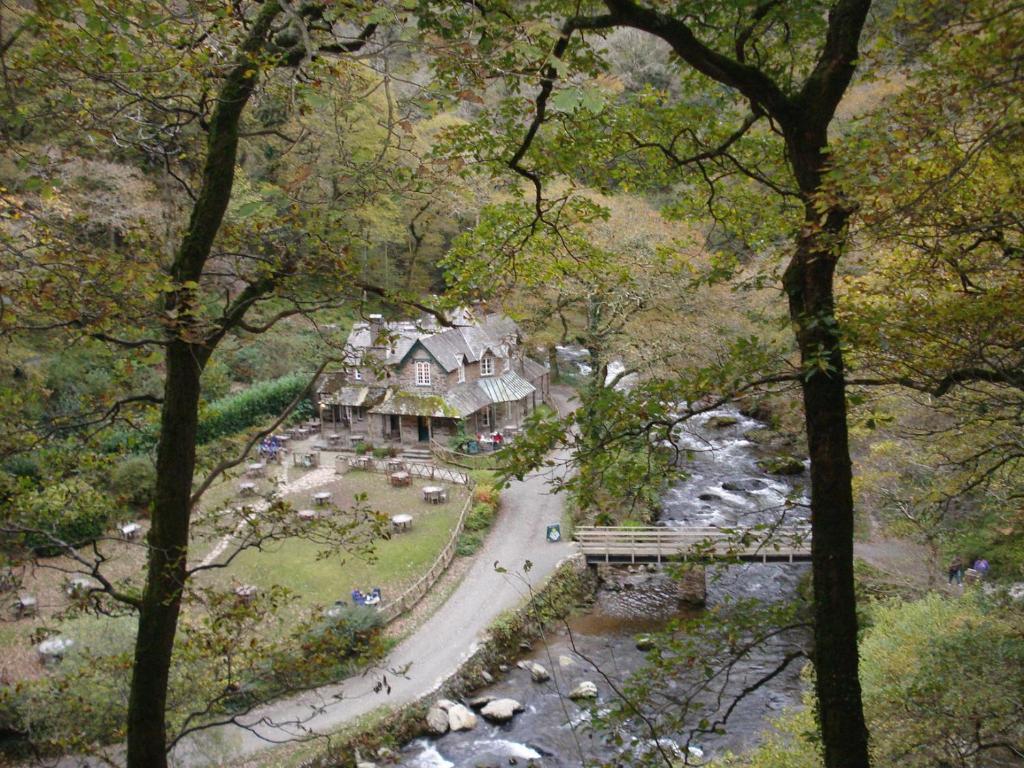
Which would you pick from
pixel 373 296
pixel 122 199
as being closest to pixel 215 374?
pixel 122 199

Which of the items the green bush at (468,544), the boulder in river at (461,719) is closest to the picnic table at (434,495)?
the green bush at (468,544)

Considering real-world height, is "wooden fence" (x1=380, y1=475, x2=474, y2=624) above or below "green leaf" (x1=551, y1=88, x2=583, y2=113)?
below

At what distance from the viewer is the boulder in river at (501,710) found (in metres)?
14.1

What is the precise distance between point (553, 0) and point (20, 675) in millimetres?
15038

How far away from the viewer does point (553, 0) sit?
15.5 feet

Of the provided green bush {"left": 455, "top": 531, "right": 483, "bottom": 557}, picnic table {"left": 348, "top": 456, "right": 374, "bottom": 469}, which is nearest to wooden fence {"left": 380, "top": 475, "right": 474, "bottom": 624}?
green bush {"left": 455, "top": 531, "right": 483, "bottom": 557}

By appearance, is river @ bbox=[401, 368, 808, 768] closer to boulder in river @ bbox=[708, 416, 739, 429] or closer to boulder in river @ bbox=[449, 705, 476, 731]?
boulder in river @ bbox=[449, 705, 476, 731]

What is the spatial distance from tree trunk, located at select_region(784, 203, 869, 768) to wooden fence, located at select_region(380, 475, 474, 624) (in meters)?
13.5

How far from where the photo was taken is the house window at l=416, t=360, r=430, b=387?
2909cm

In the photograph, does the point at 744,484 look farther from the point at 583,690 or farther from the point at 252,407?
the point at 252,407

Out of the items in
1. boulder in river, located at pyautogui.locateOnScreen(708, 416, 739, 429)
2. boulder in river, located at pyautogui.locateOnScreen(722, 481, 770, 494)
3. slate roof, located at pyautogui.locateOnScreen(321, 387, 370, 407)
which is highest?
slate roof, located at pyautogui.locateOnScreen(321, 387, 370, 407)

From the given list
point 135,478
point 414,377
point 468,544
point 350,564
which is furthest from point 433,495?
point 135,478

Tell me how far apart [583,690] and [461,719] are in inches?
101

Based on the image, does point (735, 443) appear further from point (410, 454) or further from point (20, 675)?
point (20, 675)
